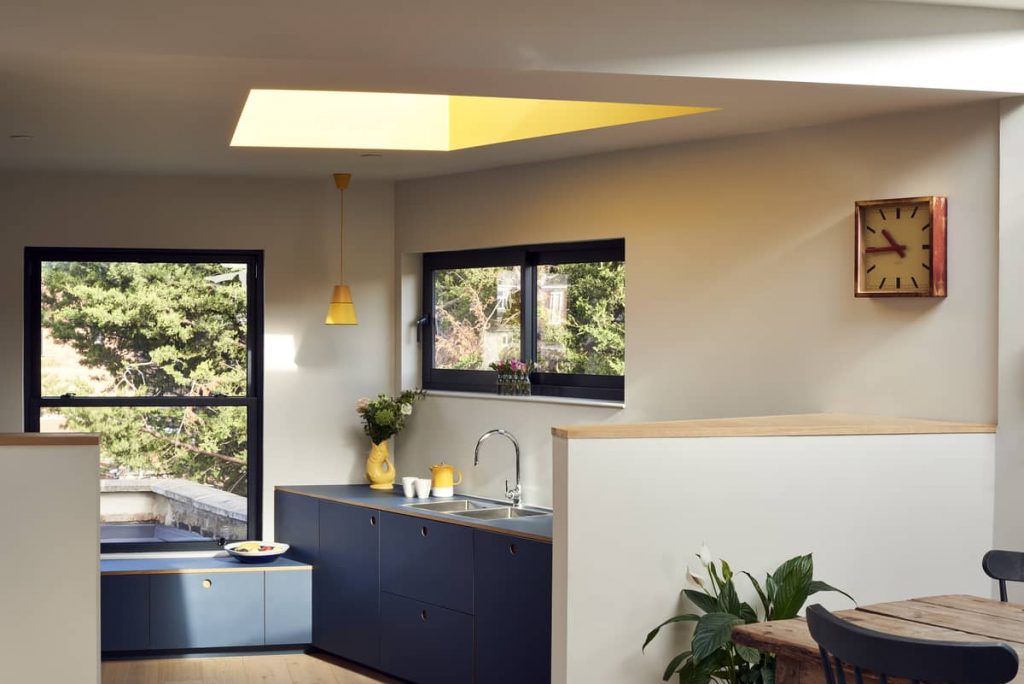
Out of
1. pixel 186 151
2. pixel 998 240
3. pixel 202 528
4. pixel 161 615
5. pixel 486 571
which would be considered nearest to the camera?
pixel 998 240

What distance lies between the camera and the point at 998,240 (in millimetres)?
4168

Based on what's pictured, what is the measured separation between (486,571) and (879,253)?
2.08m

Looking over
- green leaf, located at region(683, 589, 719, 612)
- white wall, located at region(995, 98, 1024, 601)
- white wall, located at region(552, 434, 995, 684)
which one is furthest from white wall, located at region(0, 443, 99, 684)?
white wall, located at region(995, 98, 1024, 601)

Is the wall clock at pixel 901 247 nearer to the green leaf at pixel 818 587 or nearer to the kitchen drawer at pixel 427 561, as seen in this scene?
the green leaf at pixel 818 587

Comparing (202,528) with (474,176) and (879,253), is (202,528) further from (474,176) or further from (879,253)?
(879,253)

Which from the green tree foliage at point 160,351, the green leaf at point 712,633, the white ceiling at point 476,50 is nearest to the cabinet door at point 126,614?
the green tree foliage at point 160,351

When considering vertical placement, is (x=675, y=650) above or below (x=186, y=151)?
below

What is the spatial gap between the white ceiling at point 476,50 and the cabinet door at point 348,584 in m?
2.32

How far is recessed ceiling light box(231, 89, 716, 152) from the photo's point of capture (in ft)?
18.0

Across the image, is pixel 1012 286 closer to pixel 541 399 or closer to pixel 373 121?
pixel 541 399

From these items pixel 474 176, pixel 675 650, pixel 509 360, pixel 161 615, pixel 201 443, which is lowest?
pixel 161 615

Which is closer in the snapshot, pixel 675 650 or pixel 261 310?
pixel 675 650

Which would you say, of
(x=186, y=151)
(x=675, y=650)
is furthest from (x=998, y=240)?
(x=186, y=151)

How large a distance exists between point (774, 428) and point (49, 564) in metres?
2.41
